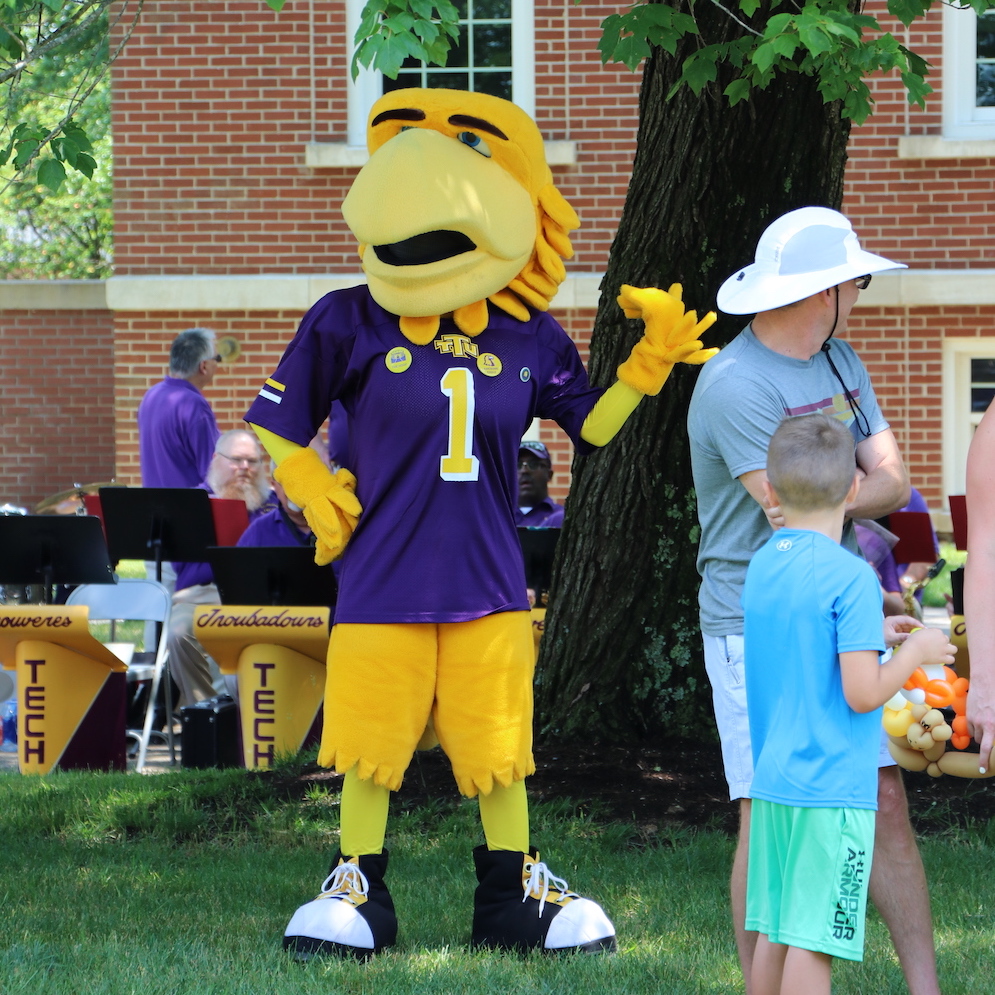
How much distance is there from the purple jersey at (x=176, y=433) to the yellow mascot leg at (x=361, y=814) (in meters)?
4.73

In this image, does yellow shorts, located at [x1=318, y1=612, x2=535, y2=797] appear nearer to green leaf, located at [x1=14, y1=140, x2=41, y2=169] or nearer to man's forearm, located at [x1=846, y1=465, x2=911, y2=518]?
man's forearm, located at [x1=846, y1=465, x2=911, y2=518]

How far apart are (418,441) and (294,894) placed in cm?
165

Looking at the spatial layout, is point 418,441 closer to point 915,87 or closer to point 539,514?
point 915,87

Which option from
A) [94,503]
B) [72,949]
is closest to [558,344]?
[72,949]

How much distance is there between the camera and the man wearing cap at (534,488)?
8.30 m

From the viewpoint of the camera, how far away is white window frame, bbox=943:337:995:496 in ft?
38.6

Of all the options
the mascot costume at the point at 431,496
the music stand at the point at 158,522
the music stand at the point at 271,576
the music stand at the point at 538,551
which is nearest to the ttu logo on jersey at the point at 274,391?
the mascot costume at the point at 431,496

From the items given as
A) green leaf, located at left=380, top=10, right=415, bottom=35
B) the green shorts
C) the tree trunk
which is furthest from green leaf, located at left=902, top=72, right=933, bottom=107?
the green shorts

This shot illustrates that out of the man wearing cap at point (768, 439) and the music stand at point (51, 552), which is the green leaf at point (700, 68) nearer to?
the man wearing cap at point (768, 439)

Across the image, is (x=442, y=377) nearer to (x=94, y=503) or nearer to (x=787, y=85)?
(x=787, y=85)

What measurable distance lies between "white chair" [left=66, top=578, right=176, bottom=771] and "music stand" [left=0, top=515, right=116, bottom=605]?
33 cm

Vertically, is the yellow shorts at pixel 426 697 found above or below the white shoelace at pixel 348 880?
above

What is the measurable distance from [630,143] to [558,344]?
7.68 meters

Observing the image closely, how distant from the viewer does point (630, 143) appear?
11.5 metres
